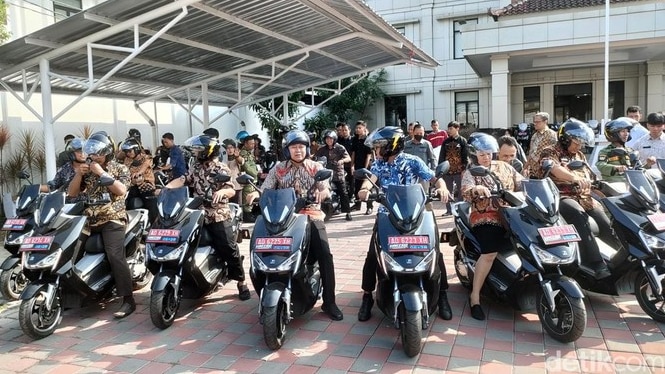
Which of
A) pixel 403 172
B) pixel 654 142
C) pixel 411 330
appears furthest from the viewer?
A: pixel 654 142

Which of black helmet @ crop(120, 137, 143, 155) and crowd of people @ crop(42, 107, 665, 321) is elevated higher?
black helmet @ crop(120, 137, 143, 155)

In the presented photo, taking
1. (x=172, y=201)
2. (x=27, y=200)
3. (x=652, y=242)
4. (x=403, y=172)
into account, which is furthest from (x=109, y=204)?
(x=652, y=242)

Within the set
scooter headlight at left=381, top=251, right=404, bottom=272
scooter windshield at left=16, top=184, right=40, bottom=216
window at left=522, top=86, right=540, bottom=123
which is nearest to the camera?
scooter headlight at left=381, top=251, right=404, bottom=272

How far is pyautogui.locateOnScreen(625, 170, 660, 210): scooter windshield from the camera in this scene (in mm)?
3990

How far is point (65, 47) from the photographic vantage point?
25.7 ft

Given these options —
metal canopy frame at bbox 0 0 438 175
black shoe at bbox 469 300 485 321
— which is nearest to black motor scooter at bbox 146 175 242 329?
black shoe at bbox 469 300 485 321

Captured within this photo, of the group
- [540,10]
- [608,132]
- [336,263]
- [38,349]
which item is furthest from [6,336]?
[540,10]

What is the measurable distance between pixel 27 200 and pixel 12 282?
88 cm

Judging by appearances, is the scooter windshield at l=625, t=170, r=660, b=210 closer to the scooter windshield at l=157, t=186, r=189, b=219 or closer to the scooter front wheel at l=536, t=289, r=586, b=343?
the scooter front wheel at l=536, t=289, r=586, b=343

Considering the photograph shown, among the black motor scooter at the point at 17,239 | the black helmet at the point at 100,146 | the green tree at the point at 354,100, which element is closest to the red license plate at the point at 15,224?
the black motor scooter at the point at 17,239

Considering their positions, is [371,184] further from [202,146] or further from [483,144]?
[202,146]

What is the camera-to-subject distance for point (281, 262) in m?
3.74

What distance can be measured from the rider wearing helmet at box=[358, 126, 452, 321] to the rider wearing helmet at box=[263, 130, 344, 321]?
0.29 metres

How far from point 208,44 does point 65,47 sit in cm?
285
